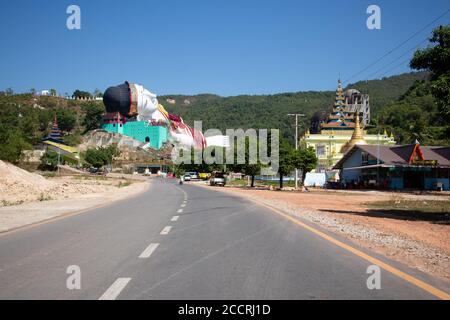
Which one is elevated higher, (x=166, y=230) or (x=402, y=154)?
(x=402, y=154)

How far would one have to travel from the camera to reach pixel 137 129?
156 metres

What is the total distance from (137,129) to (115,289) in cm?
15245

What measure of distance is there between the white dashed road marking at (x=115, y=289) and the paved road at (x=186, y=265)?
0.5 inches

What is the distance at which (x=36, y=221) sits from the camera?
624 inches

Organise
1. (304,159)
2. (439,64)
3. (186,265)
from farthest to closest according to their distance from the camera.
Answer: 1. (304,159)
2. (439,64)
3. (186,265)

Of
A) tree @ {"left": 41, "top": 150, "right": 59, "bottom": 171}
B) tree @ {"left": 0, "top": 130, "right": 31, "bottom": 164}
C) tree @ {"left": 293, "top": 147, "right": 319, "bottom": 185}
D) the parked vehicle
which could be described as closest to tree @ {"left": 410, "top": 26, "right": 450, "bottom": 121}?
tree @ {"left": 293, "top": 147, "right": 319, "bottom": 185}

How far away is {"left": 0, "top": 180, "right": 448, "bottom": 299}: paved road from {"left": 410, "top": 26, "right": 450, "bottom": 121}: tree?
700cm

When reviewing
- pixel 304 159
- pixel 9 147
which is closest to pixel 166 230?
pixel 304 159

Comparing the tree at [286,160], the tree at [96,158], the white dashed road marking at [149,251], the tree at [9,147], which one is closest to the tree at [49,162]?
the tree at [96,158]

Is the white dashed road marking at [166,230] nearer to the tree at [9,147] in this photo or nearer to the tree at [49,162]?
the tree at [9,147]

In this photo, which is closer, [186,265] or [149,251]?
[186,265]

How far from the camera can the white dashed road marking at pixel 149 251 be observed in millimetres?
8816

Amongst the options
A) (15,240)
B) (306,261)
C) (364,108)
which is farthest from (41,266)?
(364,108)

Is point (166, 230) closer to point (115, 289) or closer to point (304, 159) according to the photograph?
point (115, 289)
